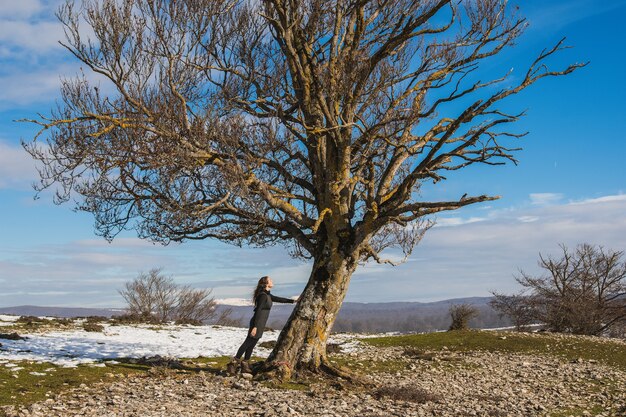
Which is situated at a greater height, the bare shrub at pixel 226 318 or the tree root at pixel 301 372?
the bare shrub at pixel 226 318

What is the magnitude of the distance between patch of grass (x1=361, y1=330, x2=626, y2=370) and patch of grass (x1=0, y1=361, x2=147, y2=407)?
1320 cm

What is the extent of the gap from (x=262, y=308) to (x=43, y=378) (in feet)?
18.0

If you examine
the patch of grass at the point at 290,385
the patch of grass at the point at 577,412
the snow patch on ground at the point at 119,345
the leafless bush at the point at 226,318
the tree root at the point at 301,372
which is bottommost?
the patch of grass at the point at 577,412

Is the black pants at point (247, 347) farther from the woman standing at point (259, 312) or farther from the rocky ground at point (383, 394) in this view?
the rocky ground at point (383, 394)

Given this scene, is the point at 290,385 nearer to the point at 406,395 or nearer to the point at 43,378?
the point at 406,395

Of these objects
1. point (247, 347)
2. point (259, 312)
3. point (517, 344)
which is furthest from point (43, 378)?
point (517, 344)

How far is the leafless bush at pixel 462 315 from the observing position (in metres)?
30.1

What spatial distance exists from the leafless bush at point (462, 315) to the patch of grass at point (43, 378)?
19.4 meters

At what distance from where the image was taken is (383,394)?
1316cm

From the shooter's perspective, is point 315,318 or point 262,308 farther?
point 262,308

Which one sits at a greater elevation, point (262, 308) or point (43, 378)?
point (262, 308)

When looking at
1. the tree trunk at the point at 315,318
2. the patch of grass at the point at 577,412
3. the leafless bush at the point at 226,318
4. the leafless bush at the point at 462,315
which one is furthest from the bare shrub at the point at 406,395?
the leafless bush at the point at 226,318

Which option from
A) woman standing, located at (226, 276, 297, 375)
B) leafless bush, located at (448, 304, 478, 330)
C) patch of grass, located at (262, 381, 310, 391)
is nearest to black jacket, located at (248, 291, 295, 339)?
woman standing, located at (226, 276, 297, 375)

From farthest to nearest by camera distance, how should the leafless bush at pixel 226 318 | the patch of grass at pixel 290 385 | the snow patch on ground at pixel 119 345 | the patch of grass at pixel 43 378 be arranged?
the leafless bush at pixel 226 318 → the snow patch on ground at pixel 119 345 → the patch of grass at pixel 290 385 → the patch of grass at pixel 43 378
